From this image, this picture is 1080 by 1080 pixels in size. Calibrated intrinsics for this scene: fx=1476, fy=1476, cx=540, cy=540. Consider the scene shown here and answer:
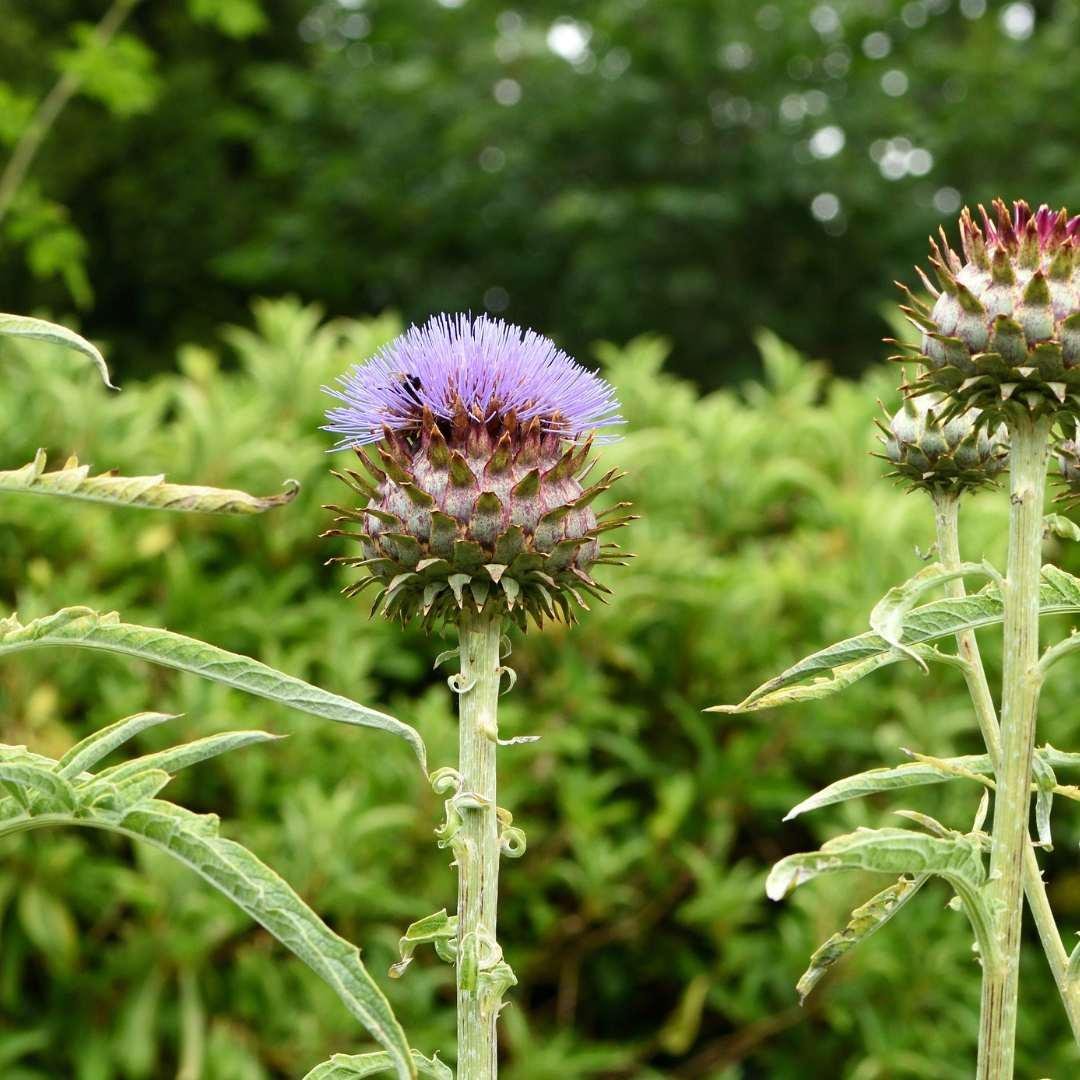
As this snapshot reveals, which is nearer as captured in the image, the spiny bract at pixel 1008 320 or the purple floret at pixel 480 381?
the spiny bract at pixel 1008 320

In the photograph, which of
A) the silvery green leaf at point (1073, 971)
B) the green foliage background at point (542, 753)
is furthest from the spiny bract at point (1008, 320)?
the green foliage background at point (542, 753)

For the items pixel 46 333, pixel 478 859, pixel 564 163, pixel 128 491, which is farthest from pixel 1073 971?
pixel 564 163

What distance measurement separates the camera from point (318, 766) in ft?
Result: 11.5

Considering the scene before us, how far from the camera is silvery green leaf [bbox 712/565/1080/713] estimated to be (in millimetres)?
1192

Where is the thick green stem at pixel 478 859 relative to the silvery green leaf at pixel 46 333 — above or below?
below

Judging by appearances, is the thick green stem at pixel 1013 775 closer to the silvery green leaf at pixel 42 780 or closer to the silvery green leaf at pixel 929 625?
the silvery green leaf at pixel 929 625

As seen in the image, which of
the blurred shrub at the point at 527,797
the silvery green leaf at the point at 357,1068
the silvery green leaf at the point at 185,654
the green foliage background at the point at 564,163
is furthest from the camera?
the green foliage background at the point at 564,163

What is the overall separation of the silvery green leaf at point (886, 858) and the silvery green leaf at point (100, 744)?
464 mm

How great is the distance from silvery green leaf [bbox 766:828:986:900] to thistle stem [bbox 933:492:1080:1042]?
0.51 feet

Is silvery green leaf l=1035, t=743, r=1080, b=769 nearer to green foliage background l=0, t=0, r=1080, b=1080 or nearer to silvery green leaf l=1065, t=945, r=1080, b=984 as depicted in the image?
silvery green leaf l=1065, t=945, r=1080, b=984

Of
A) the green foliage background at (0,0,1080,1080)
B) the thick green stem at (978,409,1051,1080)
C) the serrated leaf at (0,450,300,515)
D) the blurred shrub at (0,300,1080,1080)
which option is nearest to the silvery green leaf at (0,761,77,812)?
the serrated leaf at (0,450,300,515)

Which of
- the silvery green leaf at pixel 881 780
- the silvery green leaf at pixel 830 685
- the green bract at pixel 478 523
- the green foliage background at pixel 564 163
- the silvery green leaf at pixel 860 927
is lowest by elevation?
the silvery green leaf at pixel 860 927

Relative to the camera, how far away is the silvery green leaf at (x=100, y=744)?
1104 millimetres

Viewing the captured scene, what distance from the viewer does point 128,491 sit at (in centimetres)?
117
